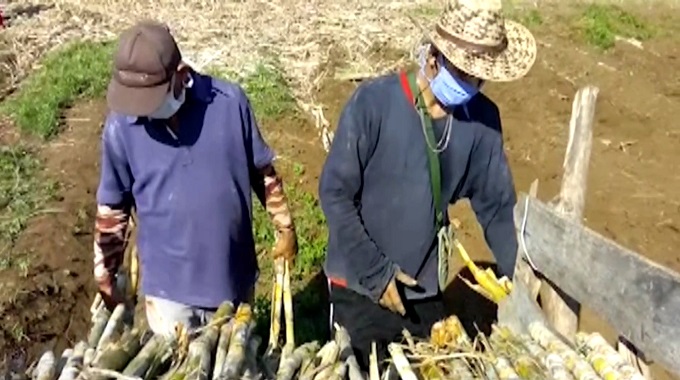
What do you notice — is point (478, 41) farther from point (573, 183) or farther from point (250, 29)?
point (250, 29)

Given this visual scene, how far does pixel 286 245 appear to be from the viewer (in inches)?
181

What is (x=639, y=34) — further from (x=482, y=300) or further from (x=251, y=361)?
(x=251, y=361)

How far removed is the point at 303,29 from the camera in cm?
1274

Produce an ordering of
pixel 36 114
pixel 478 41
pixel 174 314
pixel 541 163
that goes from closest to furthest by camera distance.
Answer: pixel 478 41 < pixel 174 314 < pixel 541 163 < pixel 36 114

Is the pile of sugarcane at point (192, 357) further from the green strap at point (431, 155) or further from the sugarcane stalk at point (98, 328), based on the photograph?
the green strap at point (431, 155)

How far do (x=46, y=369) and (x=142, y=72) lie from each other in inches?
49.0

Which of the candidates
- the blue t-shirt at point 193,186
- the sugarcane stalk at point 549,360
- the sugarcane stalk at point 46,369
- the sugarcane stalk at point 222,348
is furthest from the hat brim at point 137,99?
the sugarcane stalk at point 549,360

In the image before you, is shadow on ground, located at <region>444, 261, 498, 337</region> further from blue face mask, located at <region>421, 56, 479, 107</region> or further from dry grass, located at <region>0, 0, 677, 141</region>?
dry grass, located at <region>0, 0, 677, 141</region>

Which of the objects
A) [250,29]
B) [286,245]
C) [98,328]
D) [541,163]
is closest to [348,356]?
[98,328]

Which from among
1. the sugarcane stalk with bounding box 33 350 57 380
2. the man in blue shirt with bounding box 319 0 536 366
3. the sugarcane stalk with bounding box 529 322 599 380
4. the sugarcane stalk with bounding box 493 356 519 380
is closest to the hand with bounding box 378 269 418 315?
the man in blue shirt with bounding box 319 0 536 366

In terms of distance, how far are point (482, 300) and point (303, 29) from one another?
638 cm

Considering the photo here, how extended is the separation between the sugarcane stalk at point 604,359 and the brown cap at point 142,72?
1.70m

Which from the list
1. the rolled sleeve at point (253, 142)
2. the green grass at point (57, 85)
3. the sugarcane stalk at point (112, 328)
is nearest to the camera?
the sugarcane stalk at point (112, 328)

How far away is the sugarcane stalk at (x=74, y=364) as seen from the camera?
3.06 meters
